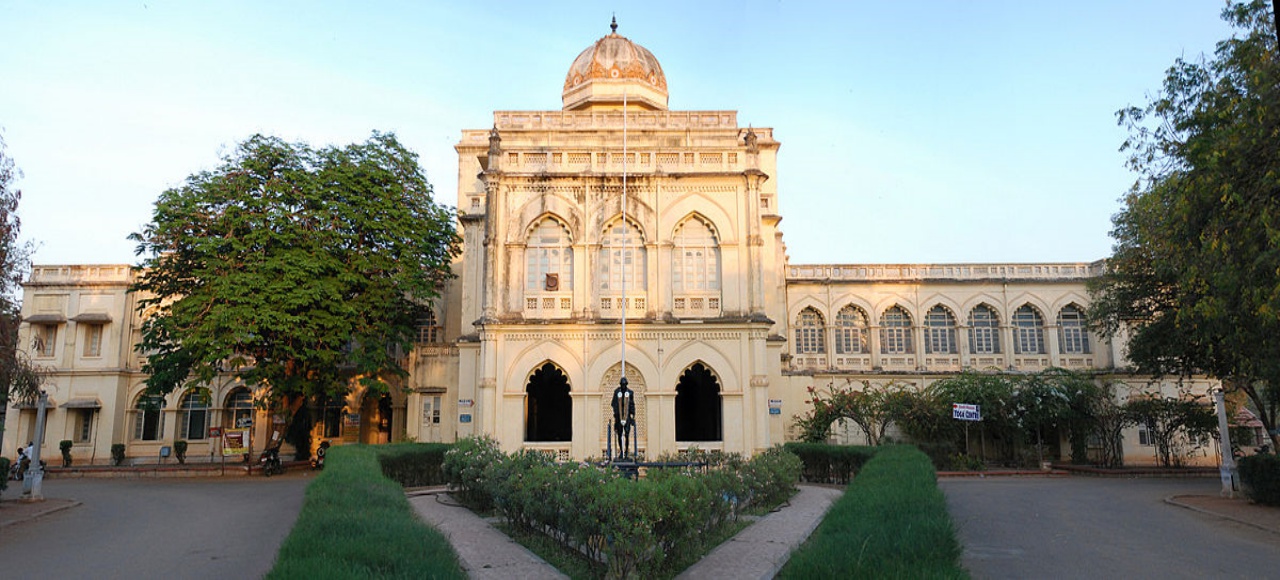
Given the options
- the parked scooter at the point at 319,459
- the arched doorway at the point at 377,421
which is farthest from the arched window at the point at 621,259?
the arched doorway at the point at 377,421

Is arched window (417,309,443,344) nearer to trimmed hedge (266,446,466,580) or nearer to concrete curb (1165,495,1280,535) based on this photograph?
trimmed hedge (266,446,466,580)

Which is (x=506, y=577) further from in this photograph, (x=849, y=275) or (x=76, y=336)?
(x=76, y=336)

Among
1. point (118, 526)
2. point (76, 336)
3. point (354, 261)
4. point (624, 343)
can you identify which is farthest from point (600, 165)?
point (76, 336)

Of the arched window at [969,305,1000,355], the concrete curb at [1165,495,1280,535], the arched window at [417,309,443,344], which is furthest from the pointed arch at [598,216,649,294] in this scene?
the arched window at [969,305,1000,355]

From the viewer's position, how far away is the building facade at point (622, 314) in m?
23.3

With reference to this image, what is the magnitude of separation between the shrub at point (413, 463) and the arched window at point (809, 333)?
1896cm

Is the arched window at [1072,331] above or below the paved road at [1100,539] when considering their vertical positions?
above

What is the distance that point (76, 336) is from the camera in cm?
3466

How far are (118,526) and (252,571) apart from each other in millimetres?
6328

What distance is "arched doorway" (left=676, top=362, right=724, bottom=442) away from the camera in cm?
2861

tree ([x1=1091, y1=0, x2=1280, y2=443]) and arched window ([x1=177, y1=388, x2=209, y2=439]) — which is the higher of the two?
tree ([x1=1091, y1=0, x2=1280, y2=443])

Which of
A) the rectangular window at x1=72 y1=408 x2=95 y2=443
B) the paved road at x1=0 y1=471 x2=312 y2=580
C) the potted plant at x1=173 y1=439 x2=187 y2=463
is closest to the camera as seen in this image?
the paved road at x1=0 y1=471 x2=312 y2=580

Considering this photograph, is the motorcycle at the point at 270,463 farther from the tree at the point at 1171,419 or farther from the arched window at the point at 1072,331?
the arched window at the point at 1072,331

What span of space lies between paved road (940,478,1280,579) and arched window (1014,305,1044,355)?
1668 cm
